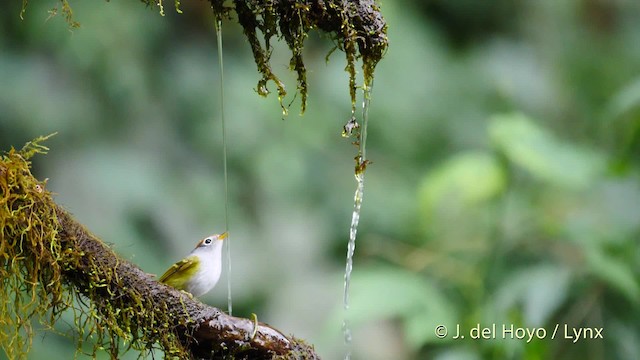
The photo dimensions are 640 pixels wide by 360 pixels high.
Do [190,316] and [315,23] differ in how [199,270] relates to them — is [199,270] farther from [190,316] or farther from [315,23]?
[315,23]

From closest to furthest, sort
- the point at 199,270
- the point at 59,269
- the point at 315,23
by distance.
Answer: the point at 59,269, the point at 315,23, the point at 199,270

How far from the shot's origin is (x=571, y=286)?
377cm

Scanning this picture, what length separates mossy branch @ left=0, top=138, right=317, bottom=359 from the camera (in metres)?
1.99

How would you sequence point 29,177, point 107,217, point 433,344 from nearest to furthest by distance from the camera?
1. point 29,177
2. point 433,344
3. point 107,217

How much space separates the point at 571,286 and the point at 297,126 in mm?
1888

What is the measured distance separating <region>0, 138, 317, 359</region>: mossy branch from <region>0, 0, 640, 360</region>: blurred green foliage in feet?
5.21

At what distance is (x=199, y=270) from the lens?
229cm

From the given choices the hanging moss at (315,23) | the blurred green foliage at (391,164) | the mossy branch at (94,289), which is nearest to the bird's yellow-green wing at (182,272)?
the mossy branch at (94,289)

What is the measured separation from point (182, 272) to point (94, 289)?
33 cm

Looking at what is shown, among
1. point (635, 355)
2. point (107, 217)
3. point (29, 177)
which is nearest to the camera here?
point (29, 177)

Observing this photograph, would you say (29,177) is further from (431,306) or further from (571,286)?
(571,286)

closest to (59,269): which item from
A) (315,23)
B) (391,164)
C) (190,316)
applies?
(190,316)

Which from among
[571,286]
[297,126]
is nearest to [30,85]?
[297,126]

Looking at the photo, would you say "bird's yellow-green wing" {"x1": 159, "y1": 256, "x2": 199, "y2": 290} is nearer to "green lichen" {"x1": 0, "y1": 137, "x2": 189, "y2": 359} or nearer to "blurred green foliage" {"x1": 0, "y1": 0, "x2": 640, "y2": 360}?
"green lichen" {"x1": 0, "y1": 137, "x2": 189, "y2": 359}
